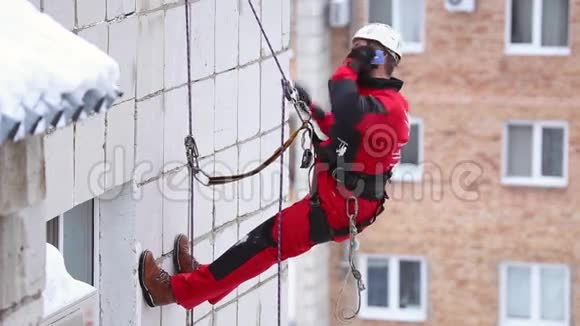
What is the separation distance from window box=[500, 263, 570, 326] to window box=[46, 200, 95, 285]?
1502cm

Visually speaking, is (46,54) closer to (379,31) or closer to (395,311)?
(379,31)

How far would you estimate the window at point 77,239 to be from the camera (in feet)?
27.7

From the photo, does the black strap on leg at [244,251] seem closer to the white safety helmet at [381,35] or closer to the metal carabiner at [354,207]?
the metal carabiner at [354,207]

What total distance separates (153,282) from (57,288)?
186cm

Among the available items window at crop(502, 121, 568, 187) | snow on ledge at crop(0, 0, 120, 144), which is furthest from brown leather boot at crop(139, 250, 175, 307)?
window at crop(502, 121, 568, 187)

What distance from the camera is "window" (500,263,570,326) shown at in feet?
77.0

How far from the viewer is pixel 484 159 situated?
22922mm

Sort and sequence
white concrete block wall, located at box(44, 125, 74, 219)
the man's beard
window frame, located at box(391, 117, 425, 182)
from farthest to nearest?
1. window frame, located at box(391, 117, 425, 182)
2. the man's beard
3. white concrete block wall, located at box(44, 125, 74, 219)

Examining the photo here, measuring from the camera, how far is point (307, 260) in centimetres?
2322

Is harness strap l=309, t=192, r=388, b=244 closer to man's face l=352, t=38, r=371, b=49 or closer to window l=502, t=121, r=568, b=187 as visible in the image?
man's face l=352, t=38, r=371, b=49

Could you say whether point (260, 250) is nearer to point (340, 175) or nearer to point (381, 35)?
point (340, 175)

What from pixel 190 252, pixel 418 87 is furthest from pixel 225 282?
pixel 418 87
